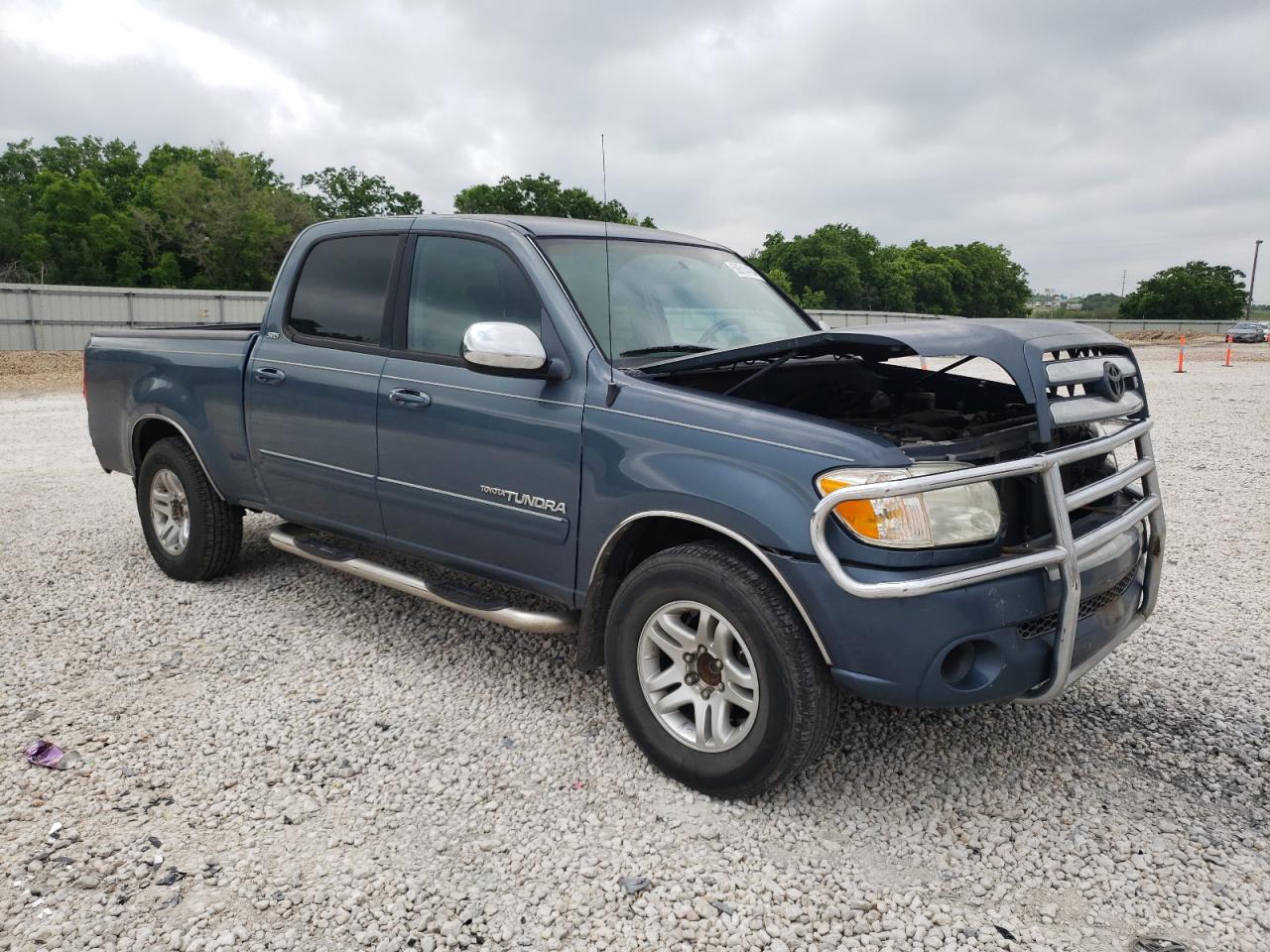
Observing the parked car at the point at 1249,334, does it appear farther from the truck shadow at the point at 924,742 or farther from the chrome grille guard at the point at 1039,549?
the chrome grille guard at the point at 1039,549

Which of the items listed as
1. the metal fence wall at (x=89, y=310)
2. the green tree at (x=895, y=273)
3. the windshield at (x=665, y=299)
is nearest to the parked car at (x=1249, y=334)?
the green tree at (x=895, y=273)

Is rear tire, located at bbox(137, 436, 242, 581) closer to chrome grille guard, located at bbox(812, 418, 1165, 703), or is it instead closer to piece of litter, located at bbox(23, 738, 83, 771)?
piece of litter, located at bbox(23, 738, 83, 771)

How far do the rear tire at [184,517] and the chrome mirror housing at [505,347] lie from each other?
2.51 metres

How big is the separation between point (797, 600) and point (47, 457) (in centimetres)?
958

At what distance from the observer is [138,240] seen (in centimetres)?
5422

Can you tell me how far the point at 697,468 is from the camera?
3.03m

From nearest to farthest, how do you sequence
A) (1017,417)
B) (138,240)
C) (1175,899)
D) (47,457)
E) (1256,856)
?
(1175,899)
(1256,856)
(1017,417)
(47,457)
(138,240)

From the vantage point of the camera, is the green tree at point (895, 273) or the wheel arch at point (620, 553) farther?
the green tree at point (895, 273)

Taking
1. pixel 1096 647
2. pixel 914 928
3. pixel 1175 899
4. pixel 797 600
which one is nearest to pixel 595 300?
pixel 797 600

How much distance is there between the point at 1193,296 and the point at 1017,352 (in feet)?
321

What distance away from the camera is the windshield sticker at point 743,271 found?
458cm

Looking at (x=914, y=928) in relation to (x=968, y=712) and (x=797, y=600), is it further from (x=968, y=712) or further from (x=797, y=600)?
(x=968, y=712)

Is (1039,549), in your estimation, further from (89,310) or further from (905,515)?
(89,310)

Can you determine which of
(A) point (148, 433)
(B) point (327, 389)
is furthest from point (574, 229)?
(A) point (148, 433)
